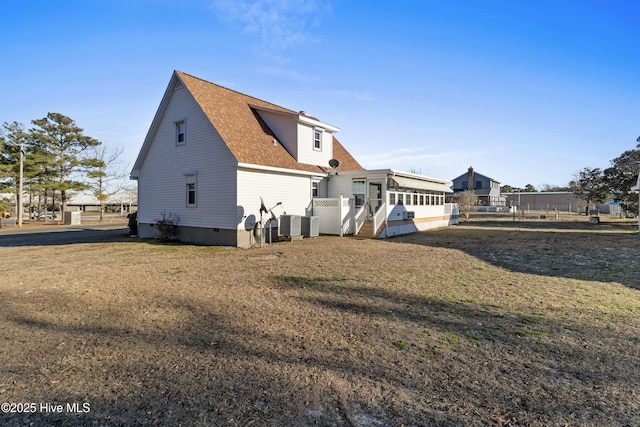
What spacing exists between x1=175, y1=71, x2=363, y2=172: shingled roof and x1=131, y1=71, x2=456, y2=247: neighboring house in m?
0.07

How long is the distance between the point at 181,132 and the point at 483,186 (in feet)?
207

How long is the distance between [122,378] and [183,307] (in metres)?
2.47

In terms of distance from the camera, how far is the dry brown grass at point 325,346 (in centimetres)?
312

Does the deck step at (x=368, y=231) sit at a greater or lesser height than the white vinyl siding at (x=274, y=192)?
lesser

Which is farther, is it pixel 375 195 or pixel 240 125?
pixel 375 195

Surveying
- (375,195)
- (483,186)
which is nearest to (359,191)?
(375,195)

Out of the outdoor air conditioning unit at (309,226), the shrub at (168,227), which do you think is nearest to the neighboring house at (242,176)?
the shrub at (168,227)

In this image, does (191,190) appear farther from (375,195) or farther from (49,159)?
(49,159)

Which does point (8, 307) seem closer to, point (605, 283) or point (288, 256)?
point (288, 256)

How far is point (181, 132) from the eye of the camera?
55.2 ft

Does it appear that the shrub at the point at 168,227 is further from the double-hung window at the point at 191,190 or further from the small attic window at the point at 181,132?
the small attic window at the point at 181,132

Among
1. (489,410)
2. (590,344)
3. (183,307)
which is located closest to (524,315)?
(590,344)

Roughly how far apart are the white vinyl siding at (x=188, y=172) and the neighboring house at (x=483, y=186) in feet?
198

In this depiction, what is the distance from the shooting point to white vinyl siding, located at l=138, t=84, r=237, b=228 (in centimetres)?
1466
